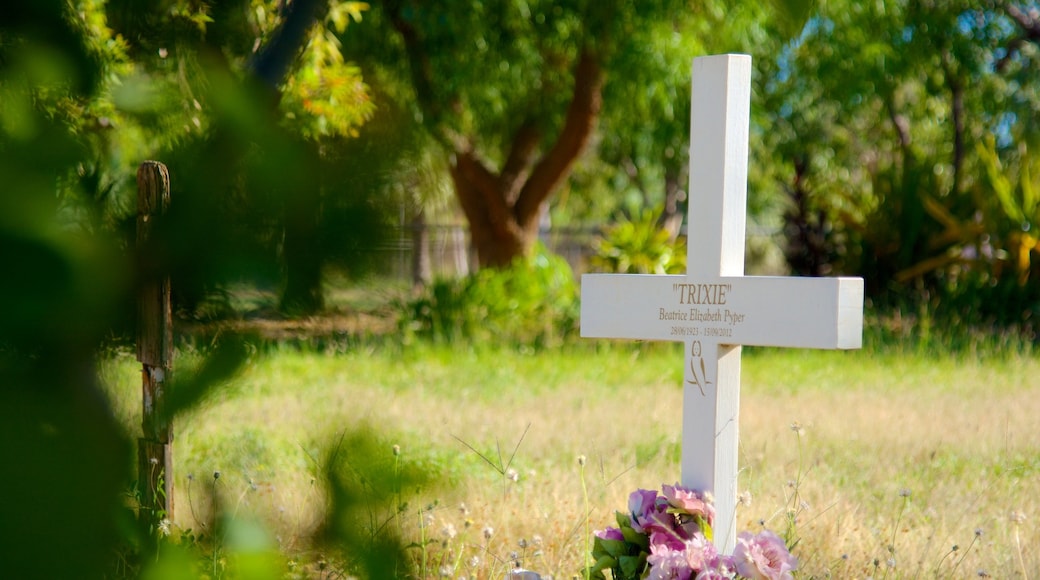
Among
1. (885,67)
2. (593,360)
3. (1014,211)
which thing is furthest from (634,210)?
(885,67)

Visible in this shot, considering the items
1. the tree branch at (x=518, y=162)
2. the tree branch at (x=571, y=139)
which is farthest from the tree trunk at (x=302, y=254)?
the tree branch at (x=518, y=162)

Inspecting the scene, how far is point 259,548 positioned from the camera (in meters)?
0.60

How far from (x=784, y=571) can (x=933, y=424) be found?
353cm

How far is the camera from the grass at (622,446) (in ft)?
10.6

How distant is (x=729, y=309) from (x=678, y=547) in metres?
0.68

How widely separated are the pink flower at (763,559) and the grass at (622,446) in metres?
0.52

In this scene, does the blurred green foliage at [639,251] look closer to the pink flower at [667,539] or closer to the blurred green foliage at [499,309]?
the blurred green foliage at [499,309]

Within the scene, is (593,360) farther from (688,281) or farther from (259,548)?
(259,548)

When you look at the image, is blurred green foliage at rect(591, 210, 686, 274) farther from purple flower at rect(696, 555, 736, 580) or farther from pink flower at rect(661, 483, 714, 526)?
purple flower at rect(696, 555, 736, 580)

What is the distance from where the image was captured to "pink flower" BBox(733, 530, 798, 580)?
2.51m

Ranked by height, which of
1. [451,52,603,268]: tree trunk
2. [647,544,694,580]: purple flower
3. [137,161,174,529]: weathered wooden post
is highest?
[451,52,603,268]: tree trunk

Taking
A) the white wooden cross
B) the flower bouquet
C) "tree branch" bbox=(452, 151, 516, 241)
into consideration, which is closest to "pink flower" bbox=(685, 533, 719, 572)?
the flower bouquet

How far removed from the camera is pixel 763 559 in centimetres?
253

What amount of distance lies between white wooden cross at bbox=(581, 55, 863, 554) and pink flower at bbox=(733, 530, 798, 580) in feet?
1.35
